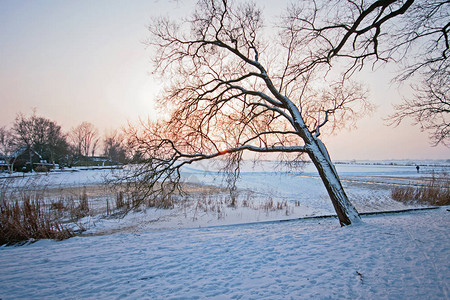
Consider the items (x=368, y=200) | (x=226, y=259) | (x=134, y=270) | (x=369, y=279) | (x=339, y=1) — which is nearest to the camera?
(x=369, y=279)

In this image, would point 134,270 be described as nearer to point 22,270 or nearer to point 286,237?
point 22,270

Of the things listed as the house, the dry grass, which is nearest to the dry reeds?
the dry grass

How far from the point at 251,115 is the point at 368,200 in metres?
11.2

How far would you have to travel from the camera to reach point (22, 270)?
3.97 metres

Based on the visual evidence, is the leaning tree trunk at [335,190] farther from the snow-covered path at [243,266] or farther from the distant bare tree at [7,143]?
the distant bare tree at [7,143]

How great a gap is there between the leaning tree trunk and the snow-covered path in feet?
1.64

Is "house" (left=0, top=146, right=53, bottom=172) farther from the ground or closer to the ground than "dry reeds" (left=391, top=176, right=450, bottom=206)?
farther from the ground

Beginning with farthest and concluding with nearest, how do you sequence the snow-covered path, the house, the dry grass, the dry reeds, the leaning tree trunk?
the house
the dry reeds
the leaning tree trunk
the dry grass
the snow-covered path

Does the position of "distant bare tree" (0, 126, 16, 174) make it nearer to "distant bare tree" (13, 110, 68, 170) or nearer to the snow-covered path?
"distant bare tree" (13, 110, 68, 170)

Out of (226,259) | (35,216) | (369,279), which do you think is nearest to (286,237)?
(226,259)

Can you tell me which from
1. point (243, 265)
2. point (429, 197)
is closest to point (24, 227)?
point (243, 265)

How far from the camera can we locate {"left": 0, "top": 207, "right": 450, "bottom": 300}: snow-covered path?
122 inches

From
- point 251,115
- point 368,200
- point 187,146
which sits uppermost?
point 251,115

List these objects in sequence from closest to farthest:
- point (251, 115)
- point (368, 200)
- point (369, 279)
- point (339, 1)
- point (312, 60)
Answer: point (369, 279) < point (339, 1) < point (312, 60) < point (251, 115) < point (368, 200)
